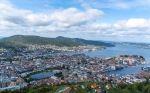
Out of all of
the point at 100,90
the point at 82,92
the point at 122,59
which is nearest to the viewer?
the point at 82,92

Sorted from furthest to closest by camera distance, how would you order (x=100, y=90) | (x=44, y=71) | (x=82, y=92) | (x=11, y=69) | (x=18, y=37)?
(x=18, y=37), (x=11, y=69), (x=44, y=71), (x=100, y=90), (x=82, y=92)

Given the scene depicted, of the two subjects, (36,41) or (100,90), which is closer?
(100,90)

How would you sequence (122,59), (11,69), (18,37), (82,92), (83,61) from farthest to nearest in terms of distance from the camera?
(18,37) < (122,59) < (83,61) < (11,69) < (82,92)

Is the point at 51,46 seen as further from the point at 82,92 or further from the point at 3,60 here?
the point at 82,92

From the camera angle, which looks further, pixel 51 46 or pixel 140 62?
pixel 51 46

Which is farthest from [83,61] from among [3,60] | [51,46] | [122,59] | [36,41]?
[36,41]

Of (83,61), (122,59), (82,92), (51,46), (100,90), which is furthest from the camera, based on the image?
(51,46)

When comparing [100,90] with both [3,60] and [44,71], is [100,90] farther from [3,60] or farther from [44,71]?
[3,60]

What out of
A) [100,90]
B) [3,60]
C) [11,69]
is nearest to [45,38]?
[3,60]
